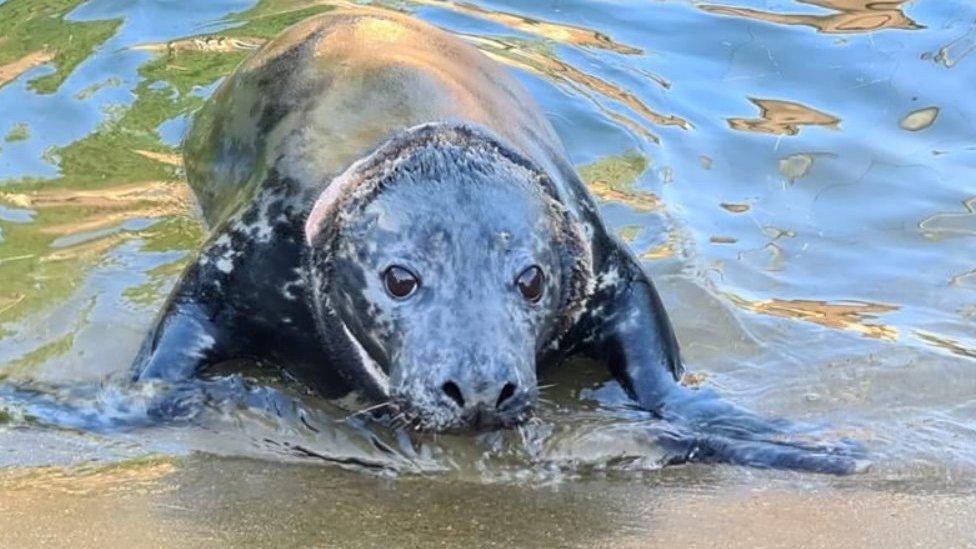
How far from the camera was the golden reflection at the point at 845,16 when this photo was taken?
10.2 m

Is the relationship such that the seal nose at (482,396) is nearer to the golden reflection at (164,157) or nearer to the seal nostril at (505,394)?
the seal nostril at (505,394)

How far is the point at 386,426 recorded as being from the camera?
504cm

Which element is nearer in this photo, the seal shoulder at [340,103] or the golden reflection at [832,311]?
the seal shoulder at [340,103]

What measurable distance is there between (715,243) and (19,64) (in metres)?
4.36

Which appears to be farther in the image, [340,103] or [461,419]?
[340,103]

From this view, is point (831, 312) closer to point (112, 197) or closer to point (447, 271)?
point (447, 271)

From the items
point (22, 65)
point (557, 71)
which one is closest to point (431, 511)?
point (557, 71)

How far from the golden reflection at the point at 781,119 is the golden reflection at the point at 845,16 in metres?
1.36

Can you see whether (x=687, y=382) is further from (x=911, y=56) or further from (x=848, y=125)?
(x=911, y=56)

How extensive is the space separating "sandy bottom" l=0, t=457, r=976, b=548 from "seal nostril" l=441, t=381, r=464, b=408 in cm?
24

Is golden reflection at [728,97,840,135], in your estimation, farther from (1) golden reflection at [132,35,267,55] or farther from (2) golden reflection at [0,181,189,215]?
(2) golden reflection at [0,181,189,215]

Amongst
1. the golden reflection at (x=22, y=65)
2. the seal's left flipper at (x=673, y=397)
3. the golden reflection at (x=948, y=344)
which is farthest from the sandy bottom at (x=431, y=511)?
the golden reflection at (x=22, y=65)

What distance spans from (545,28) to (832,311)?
178 inches

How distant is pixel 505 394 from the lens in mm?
4488
